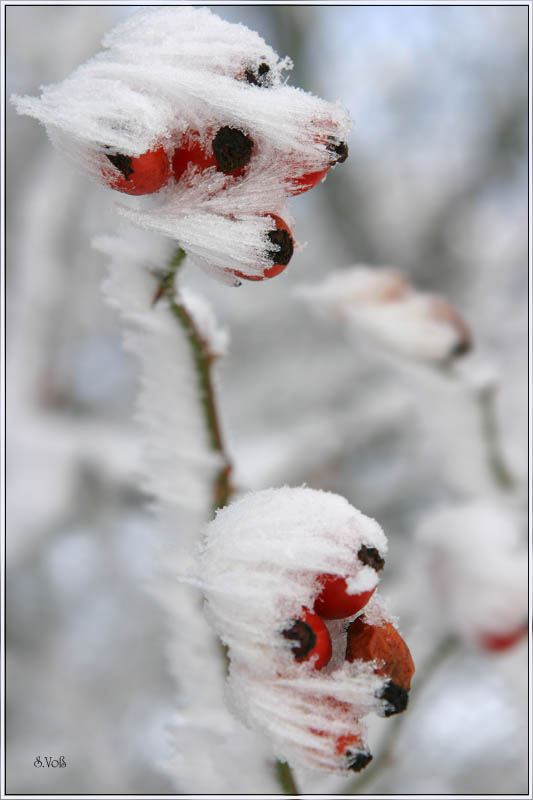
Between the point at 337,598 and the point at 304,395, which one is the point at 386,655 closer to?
the point at 337,598

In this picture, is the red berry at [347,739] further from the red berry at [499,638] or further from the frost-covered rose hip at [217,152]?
the red berry at [499,638]

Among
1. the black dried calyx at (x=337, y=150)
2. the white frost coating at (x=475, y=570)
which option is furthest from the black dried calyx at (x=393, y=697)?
the white frost coating at (x=475, y=570)

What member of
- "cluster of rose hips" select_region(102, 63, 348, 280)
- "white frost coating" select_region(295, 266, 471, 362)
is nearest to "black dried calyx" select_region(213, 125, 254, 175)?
"cluster of rose hips" select_region(102, 63, 348, 280)

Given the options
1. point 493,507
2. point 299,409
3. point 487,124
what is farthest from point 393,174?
point 493,507

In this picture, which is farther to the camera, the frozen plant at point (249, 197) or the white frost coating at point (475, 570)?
the white frost coating at point (475, 570)

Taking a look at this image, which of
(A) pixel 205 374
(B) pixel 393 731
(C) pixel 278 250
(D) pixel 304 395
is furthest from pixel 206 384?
(D) pixel 304 395

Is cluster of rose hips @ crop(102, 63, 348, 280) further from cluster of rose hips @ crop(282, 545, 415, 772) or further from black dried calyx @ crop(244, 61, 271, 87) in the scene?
cluster of rose hips @ crop(282, 545, 415, 772)
